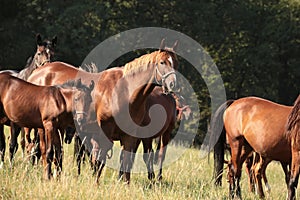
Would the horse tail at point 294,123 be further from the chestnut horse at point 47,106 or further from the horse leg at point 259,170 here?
the chestnut horse at point 47,106

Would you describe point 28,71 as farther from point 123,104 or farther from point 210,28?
point 210,28

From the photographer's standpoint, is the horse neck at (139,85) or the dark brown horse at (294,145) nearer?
the dark brown horse at (294,145)

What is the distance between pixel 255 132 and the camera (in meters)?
9.98

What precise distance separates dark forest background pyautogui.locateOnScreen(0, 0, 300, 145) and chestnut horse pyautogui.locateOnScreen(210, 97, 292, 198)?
863 inches

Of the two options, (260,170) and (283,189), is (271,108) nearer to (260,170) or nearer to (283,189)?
(260,170)

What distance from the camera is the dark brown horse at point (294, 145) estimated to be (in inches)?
346

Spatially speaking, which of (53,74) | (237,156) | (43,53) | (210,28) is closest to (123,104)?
(237,156)

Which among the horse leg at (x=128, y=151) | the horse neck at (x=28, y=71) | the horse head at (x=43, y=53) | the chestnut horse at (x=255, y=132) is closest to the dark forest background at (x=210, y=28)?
the horse neck at (x=28, y=71)

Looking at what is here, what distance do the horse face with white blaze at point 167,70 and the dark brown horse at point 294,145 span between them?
189 centimetres

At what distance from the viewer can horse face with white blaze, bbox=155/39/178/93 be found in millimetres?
8633

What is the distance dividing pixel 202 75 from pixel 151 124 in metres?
23.6

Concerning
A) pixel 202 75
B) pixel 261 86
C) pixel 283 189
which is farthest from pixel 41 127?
pixel 261 86

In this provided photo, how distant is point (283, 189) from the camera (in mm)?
11781

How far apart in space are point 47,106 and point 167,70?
2.13m
